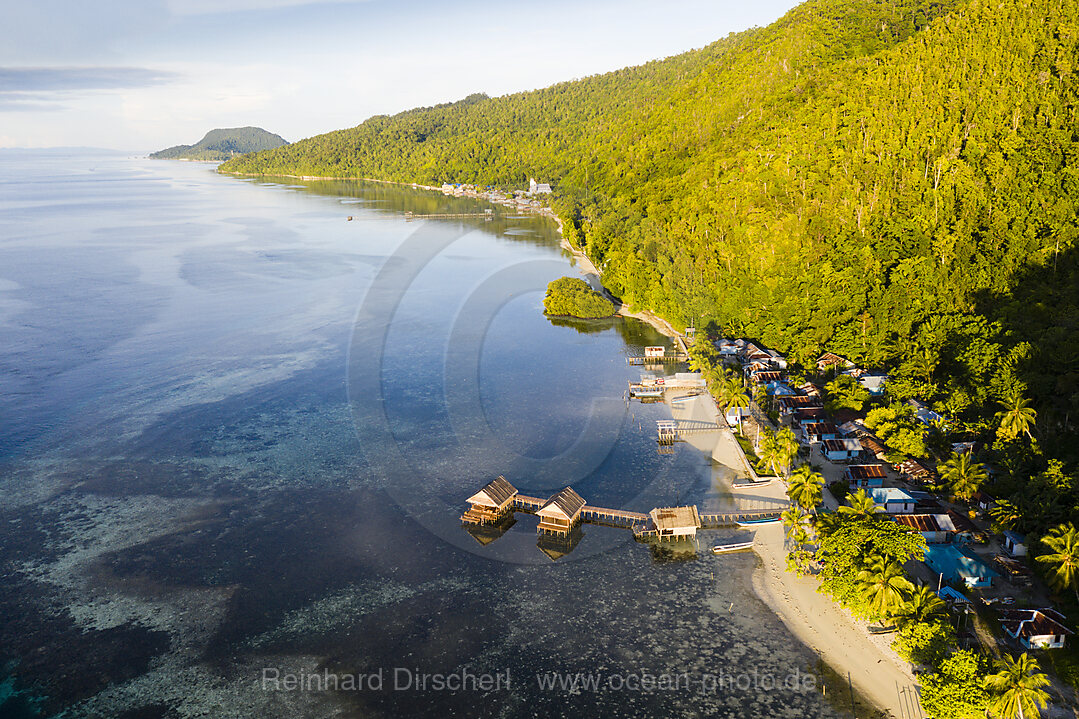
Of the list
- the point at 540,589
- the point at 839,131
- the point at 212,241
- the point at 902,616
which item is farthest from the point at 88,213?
the point at 902,616

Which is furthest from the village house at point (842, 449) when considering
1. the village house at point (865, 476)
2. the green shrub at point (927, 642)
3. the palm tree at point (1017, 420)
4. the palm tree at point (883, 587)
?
the green shrub at point (927, 642)

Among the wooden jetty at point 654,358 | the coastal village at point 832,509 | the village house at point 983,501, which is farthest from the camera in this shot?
the wooden jetty at point 654,358

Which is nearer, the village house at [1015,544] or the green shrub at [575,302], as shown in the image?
the village house at [1015,544]

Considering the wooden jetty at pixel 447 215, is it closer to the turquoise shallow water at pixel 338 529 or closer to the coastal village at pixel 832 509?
the turquoise shallow water at pixel 338 529

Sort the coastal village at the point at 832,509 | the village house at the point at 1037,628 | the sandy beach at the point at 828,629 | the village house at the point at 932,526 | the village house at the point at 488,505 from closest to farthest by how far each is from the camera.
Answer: the sandy beach at the point at 828,629, the village house at the point at 1037,628, the coastal village at the point at 832,509, the village house at the point at 932,526, the village house at the point at 488,505

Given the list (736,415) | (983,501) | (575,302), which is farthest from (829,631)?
(575,302)

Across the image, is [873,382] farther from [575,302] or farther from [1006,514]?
[575,302]

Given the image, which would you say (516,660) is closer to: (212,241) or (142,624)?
(142,624)

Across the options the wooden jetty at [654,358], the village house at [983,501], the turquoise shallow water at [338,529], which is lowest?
the turquoise shallow water at [338,529]
